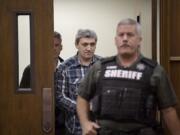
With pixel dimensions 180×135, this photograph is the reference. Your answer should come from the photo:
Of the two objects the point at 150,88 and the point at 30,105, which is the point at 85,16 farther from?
the point at 150,88

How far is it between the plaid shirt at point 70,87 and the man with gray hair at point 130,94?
69cm

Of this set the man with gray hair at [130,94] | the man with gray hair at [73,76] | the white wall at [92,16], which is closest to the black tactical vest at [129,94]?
the man with gray hair at [130,94]

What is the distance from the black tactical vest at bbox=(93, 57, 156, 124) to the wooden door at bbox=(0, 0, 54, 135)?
77 cm

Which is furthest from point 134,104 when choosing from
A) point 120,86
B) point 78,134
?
point 78,134

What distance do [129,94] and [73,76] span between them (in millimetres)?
920

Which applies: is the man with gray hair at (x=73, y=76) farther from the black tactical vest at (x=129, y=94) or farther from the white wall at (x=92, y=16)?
the white wall at (x=92, y=16)

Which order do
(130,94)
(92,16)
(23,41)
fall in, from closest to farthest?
(130,94) < (23,41) < (92,16)

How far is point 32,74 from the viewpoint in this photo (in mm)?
2857

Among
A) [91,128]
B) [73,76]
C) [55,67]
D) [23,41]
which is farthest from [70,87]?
[91,128]

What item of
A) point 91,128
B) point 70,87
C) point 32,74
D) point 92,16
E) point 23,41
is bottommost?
point 91,128

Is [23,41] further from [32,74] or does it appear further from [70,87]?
[70,87]

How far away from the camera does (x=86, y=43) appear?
3029mm

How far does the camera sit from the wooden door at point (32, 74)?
2832 mm

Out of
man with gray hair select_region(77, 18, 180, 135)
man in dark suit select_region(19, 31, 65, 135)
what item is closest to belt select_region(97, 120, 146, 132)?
man with gray hair select_region(77, 18, 180, 135)
